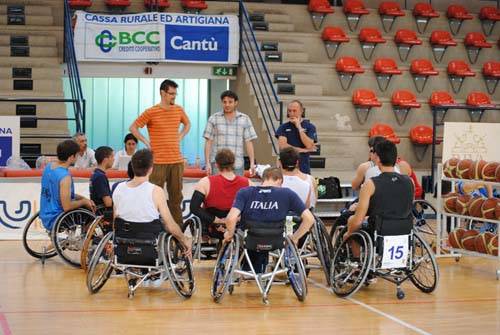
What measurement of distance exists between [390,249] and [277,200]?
0.92 m

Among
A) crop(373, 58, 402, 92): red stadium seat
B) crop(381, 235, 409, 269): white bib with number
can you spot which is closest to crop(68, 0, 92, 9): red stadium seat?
crop(373, 58, 402, 92): red stadium seat

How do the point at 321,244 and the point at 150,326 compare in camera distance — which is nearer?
the point at 150,326

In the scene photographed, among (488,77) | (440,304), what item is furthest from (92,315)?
(488,77)

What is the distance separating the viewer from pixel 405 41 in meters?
16.1

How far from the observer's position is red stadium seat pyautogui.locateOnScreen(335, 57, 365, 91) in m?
15.2

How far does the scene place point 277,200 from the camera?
7043 millimetres

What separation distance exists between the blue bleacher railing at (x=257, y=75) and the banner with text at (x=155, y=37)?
0.18 metres

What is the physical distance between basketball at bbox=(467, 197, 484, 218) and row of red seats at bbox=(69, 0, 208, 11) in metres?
7.49

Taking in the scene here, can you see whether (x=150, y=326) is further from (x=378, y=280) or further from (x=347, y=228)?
(x=378, y=280)

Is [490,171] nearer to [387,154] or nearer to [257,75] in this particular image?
[387,154]

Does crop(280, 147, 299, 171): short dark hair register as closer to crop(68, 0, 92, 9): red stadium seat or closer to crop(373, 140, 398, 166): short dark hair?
crop(373, 140, 398, 166): short dark hair

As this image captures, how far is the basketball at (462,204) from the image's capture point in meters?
8.91

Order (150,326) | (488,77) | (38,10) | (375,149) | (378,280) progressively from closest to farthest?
1. (150,326)
2. (375,149)
3. (378,280)
4. (38,10)
5. (488,77)

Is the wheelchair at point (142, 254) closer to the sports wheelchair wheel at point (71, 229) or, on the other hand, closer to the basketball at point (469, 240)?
the sports wheelchair wheel at point (71, 229)
